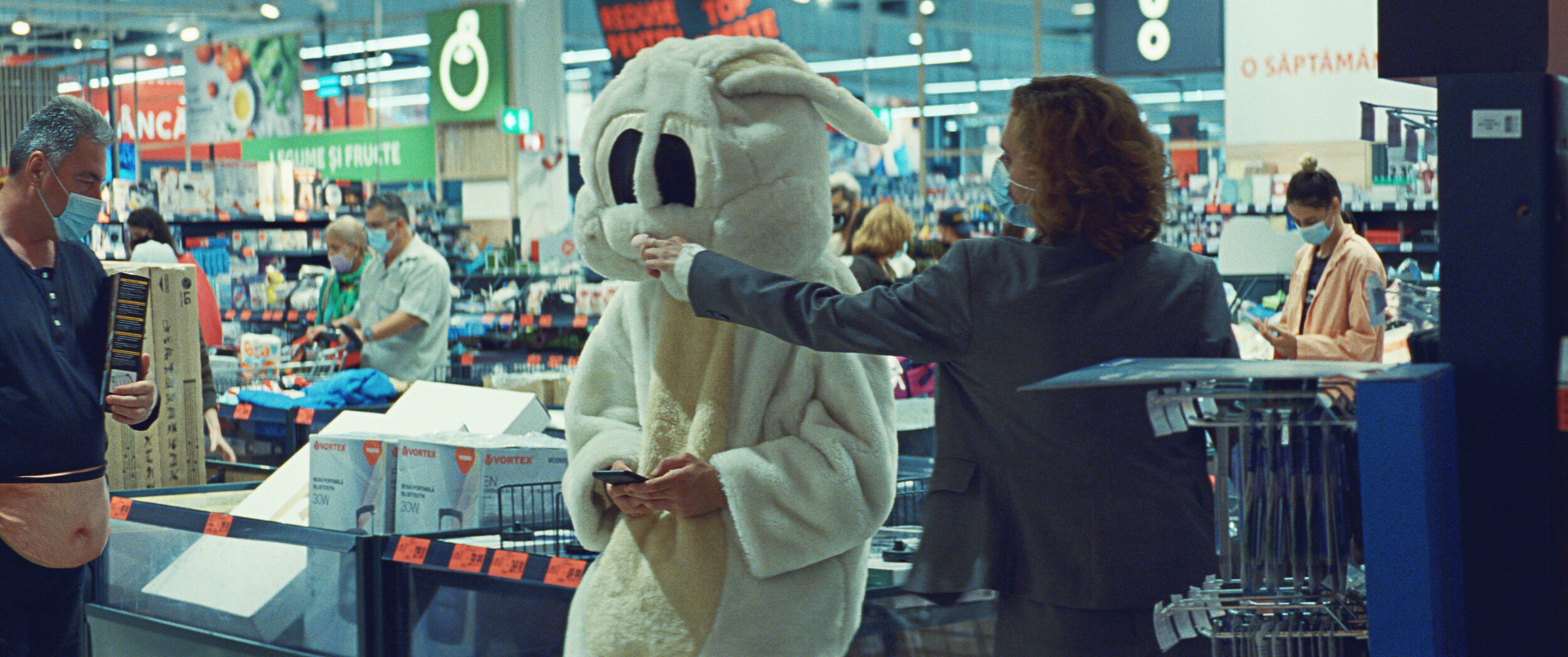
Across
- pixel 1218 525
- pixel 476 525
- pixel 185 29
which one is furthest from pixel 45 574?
pixel 185 29

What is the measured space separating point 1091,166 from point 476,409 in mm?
2099

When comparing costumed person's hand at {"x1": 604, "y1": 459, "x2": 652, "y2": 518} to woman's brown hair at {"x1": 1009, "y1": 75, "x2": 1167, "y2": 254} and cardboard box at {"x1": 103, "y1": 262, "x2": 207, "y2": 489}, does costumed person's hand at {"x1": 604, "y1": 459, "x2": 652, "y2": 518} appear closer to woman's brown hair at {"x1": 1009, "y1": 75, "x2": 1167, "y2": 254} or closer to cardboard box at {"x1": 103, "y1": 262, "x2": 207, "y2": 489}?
woman's brown hair at {"x1": 1009, "y1": 75, "x2": 1167, "y2": 254}

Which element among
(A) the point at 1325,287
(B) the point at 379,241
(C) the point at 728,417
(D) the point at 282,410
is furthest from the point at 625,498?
(B) the point at 379,241

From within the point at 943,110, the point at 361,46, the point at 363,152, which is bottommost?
the point at 363,152

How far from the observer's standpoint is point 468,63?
12.2 meters

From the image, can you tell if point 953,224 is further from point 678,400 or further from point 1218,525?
point 1218,525

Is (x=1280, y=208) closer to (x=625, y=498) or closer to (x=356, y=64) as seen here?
(x=625, y=498)

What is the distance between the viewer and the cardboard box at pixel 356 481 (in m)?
2.95

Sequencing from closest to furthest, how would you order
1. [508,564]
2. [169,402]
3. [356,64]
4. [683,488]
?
[683,488], [508,564], [169,402], [356,64]

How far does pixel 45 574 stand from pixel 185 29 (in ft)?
44.9

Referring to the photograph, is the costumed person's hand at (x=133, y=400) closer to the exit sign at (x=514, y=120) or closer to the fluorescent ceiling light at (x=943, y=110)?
the exit sign at (x=514, y=120)

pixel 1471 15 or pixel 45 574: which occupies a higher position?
pixel 1471 15

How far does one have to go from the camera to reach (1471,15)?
140 cm

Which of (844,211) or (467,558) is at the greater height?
(844,211)
